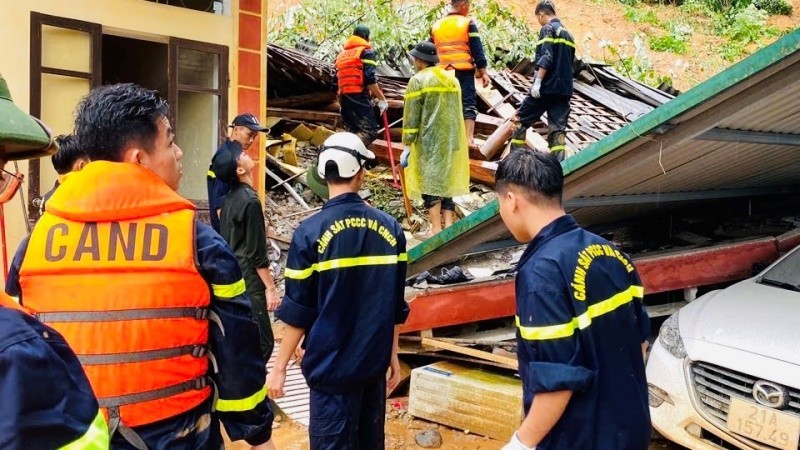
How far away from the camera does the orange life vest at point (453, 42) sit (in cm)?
768

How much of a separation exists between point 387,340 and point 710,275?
11.0ft

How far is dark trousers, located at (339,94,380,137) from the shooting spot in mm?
8695

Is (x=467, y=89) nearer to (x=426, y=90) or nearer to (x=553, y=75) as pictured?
(x=553, y=75)

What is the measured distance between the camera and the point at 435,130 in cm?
687

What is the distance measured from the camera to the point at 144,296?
1.84 meters

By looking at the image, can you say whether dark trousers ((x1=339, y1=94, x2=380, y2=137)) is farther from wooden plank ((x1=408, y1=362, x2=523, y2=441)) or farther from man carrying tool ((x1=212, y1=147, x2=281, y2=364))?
wooden plank ((x1=408, y1=362, x2=523, y2=441))

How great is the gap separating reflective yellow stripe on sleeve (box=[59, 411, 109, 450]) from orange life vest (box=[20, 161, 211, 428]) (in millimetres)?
644

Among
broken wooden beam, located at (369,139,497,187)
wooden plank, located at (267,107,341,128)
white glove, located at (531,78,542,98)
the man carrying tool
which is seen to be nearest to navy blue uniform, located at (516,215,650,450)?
the man carrying tool

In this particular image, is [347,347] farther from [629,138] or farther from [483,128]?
[483,128]

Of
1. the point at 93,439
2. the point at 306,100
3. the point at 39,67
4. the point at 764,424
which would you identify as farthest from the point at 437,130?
the point at 93,439

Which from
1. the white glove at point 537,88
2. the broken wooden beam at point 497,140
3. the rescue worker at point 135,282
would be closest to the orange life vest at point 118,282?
the rescue worker at point 135,282

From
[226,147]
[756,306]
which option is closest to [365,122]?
[226,147]

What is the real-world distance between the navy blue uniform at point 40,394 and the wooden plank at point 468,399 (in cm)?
352

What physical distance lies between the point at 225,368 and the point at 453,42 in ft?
20.9
